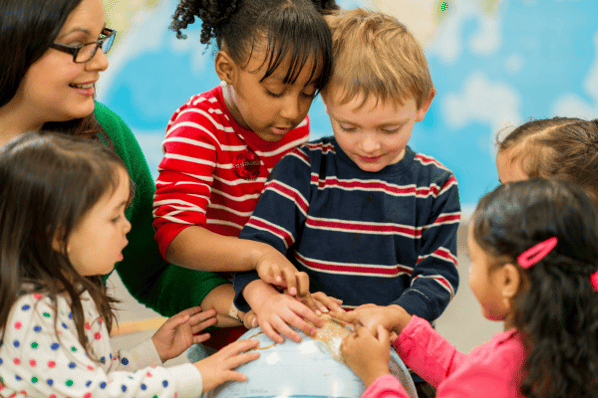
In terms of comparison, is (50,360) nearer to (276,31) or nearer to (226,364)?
(226,364)

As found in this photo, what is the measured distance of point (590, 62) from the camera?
9.02 ft

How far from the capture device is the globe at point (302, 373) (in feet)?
3.27

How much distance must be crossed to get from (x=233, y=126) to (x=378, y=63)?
0.41 m

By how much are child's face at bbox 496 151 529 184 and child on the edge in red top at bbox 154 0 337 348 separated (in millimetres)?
447

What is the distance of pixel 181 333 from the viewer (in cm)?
136

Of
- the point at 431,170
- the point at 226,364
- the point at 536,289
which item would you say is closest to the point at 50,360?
the point at 226,364

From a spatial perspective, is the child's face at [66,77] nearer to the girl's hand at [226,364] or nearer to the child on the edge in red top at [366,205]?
the child on the edge in red top at [366,205]

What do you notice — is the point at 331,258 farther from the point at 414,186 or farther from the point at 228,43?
the point at 228,43

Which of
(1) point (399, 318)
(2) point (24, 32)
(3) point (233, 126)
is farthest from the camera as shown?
(3) point (233, 126)

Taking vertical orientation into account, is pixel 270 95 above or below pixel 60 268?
above

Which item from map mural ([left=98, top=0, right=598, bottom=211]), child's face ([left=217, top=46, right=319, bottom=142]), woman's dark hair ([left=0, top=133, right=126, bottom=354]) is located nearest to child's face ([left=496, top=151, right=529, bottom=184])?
child's face ([left=217, top=46, right=319, bottom=142])

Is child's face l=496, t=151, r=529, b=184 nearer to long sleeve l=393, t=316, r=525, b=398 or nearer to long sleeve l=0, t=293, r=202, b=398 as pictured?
long sleeve l=393, t=316, r=525, b=398

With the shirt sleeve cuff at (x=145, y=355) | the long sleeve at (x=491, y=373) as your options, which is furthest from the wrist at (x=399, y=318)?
the shirt sleeve cuff at (x=145, y=355)

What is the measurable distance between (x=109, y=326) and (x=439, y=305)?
70cm
